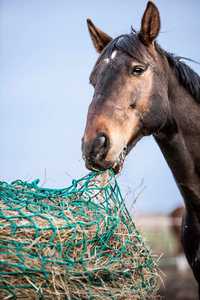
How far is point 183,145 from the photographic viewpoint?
12.7 feet

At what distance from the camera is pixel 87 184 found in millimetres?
3211

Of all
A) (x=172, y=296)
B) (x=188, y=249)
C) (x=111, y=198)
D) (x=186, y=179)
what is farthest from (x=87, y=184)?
(x=172, y=296)

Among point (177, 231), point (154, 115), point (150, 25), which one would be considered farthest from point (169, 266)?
point (150, 25)

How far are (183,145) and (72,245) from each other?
1.59 metres

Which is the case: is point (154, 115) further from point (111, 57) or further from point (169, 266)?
point (169, 266)

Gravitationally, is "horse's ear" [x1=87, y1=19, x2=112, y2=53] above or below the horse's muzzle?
above

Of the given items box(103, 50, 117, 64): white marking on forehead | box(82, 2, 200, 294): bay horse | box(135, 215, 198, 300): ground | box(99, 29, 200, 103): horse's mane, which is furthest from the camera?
box(135, 215, 198, 300): ground

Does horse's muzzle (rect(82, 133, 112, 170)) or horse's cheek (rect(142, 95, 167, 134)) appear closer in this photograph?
horse's muzzle (rect(82, 133, 112, 170))

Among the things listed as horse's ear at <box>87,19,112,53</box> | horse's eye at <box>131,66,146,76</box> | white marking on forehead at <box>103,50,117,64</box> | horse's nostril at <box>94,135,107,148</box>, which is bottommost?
horse's nostril at <box>94,135,107,148</box>

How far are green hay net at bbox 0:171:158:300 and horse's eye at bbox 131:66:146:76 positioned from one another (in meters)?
0.84

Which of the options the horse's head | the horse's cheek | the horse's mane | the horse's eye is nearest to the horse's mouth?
the horse's head

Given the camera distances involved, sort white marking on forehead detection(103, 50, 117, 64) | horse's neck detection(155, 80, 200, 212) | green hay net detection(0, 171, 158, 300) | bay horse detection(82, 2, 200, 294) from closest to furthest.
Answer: green hay net detection(0, 171, 158, 300)
bay horse detection(82, 2, 200, 294)
white marking on forehead detection(103, 50, 117, 64)
horse's neck detection(155, 80, 200, 212)

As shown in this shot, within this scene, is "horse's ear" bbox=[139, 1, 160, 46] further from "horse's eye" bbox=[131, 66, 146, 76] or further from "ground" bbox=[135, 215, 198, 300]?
"ground" bbox=[135, 215, 198, 300]

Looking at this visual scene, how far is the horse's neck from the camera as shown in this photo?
12.7 ft
